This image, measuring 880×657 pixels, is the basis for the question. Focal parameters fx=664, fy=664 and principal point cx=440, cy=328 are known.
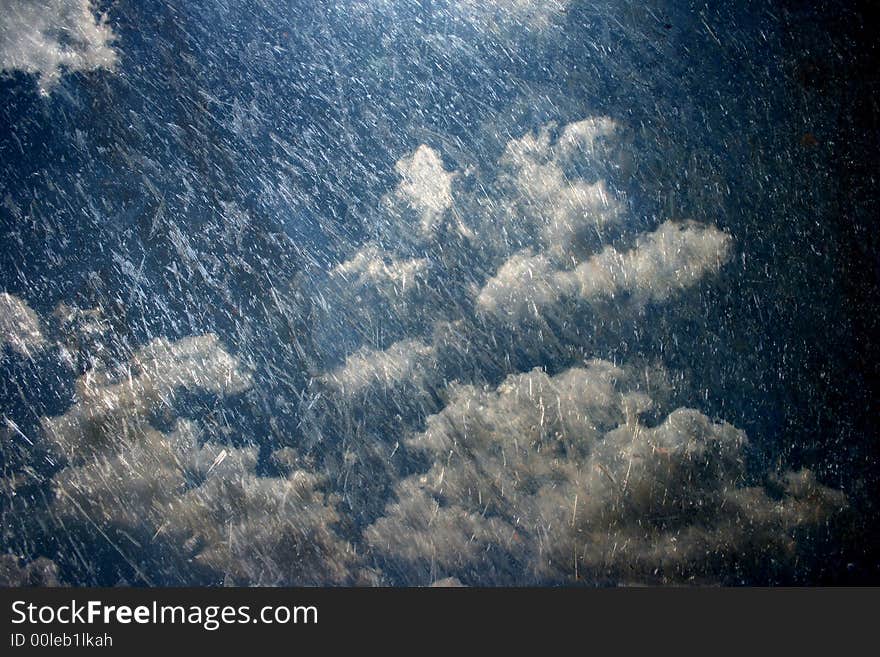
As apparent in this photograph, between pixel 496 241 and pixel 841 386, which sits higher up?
pixel 496 241

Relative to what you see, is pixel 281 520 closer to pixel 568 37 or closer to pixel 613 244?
pixel 613 244

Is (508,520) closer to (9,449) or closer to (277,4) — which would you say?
(9,449)

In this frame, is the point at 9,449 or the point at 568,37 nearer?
the point at 9,449

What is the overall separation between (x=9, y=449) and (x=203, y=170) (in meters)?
1.04

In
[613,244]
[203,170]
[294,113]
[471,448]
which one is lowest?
[471,448]

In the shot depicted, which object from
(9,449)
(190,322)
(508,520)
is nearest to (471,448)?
(508,520)

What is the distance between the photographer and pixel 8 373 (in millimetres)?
2043

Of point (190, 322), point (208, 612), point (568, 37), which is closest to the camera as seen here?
point (208, 612)

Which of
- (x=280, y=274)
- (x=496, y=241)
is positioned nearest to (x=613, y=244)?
(x=496, y=241)

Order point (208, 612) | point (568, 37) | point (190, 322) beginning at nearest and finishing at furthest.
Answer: point (208, 612)
point (190, 322)
point (568, 37)

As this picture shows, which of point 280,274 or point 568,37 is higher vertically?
point 568,37

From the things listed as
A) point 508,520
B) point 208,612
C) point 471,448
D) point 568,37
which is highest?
point 568,37

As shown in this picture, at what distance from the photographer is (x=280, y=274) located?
214 cm

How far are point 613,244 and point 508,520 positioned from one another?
94 centimetres
